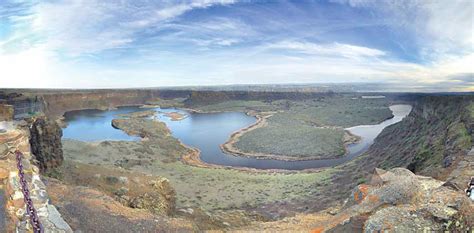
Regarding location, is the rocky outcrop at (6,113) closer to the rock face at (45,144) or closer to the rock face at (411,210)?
the rock face at (45,144)

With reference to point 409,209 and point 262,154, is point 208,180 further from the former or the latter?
point 409,209

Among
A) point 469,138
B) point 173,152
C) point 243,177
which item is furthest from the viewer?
point 173,152

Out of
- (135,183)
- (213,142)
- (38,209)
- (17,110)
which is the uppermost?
(17,110)

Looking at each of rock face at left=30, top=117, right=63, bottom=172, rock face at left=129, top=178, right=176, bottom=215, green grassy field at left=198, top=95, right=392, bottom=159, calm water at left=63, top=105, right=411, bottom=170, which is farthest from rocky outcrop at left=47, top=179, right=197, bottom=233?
green grassy field at left=198, top=95, right=392, bottom=159

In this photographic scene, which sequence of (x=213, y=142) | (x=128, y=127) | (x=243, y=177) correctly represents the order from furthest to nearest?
(x=128, y=127) < (x=213, y=142) < (x=243, y=177)

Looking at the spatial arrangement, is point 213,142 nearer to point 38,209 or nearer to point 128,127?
point 128,127

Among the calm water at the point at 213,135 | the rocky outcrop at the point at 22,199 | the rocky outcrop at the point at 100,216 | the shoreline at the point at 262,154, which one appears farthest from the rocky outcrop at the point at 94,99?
the rocky outcrop at the point at 22,199

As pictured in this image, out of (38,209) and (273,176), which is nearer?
(38,209)

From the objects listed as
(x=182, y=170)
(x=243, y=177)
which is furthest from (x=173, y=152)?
(x=243, y=177)
